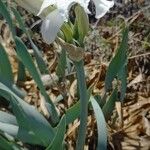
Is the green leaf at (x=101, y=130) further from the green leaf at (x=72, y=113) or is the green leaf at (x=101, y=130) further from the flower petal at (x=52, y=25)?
the flower petal at (x=52, y=25)

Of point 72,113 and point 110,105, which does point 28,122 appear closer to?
point 72,113

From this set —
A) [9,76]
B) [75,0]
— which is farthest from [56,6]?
[9,76]

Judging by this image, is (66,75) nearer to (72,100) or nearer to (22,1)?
(72,100)

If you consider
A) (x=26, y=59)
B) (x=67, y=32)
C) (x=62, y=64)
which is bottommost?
(x=62, y=64)

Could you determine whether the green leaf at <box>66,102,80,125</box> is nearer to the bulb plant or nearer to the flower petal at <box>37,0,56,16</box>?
the bulb plant

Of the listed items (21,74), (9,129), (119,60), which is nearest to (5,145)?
(9,129)

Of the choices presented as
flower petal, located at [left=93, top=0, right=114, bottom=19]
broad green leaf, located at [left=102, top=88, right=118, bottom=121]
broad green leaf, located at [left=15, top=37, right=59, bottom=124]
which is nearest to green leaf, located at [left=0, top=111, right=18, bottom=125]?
broad green leaf, located at [left=15, top=37, right=59, bottom=124]
